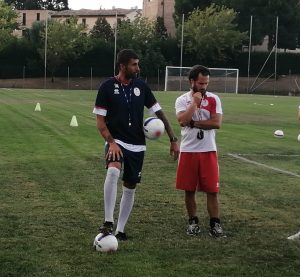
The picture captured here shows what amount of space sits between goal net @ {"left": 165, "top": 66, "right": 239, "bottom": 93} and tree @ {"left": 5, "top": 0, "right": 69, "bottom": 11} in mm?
71678

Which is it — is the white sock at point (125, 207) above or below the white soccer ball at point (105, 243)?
above

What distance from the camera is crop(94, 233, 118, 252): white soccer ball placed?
20.2ft

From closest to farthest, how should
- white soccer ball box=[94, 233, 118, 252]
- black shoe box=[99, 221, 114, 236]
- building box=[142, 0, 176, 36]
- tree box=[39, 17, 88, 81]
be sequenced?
white soccer ball box=[94, 233, 118, 252] → black shoe box=[99, 221, 114, 236] → tree box=[39, 17, 88, 81] → building box=[142, 0, 176, 36]

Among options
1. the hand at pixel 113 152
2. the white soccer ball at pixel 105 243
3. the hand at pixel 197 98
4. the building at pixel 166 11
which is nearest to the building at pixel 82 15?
the building at pixel 166 11

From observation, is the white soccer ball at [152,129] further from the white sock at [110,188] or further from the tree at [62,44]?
the tree at [62,44]

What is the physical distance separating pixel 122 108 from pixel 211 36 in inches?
2723

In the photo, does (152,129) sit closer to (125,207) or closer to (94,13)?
(125,207)

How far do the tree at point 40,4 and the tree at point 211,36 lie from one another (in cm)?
6173

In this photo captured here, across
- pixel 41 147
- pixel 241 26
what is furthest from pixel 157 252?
pixel 241 26

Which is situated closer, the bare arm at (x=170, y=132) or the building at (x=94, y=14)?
the bare arm at (x=170, y=132)

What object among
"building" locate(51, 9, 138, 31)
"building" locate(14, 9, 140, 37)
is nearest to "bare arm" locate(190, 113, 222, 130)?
"building" locate(14, 9, 140, 37)

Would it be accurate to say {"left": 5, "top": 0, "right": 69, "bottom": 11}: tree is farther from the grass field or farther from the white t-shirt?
the white t-shirt

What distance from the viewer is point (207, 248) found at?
649cm

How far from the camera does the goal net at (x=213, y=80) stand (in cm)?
6575
